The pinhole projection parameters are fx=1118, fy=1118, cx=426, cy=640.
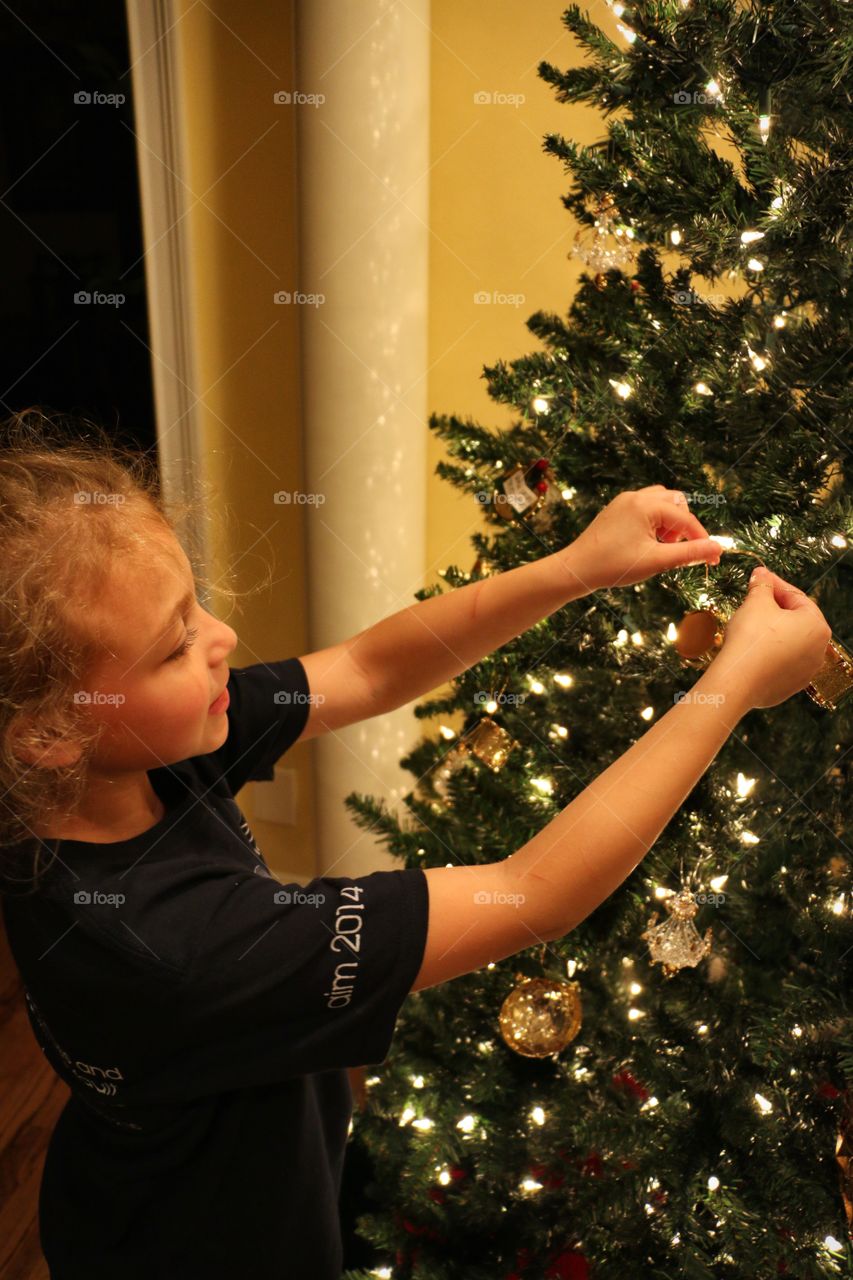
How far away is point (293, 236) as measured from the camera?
6.84 ft

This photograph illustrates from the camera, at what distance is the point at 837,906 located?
3.53 feet

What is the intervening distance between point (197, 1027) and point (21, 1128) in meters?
1.51

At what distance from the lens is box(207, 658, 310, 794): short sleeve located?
1132mm

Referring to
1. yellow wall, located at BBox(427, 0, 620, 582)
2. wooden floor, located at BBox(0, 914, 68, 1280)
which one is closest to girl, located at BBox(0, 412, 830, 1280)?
wooden floor, located at BBox(0, 914, 68, 1280)

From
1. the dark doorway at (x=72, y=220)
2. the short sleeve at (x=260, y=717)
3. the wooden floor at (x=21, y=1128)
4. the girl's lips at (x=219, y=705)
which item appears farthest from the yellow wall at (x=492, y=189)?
the wooden floor at (x=21, y=1128)

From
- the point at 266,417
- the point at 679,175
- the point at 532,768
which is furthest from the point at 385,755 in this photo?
the point at 679,175

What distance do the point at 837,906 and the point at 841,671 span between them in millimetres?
295

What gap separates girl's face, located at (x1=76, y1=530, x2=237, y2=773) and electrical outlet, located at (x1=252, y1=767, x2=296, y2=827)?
155 cm

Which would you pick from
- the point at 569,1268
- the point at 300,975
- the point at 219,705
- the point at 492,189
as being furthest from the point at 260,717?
the point at 492,189

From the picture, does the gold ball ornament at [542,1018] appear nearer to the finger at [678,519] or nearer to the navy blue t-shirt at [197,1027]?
the navy blue t-shirt at [197,1027]

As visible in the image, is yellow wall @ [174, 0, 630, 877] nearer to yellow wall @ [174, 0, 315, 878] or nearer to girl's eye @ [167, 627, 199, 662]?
yellow wall @ [174, 0, 315, 878]

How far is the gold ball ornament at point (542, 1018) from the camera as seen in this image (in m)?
1.26

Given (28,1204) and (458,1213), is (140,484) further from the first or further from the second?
(28,1204)

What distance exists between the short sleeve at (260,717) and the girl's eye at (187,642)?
201 mm
